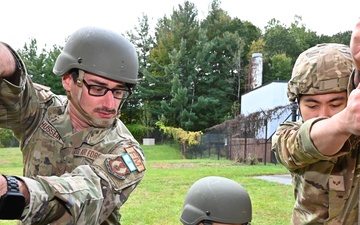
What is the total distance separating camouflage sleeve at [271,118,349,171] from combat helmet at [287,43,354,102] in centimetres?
20

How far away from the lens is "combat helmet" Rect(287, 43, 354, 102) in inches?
80.6

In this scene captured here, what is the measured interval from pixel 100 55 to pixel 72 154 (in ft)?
1.85

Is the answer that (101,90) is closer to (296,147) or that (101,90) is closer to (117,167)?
(117,167)

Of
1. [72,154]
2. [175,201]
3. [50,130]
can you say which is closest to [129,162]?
[72,154]

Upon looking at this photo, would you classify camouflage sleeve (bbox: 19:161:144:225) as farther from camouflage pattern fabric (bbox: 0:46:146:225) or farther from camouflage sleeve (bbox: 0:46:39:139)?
camouflage sleeve (bbox: 0:46:39:139)

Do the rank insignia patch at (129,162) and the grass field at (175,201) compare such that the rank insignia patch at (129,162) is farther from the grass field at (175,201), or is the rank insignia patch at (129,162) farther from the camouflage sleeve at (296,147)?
the grass field at (175,201)

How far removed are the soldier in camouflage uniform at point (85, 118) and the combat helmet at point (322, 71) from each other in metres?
0.85

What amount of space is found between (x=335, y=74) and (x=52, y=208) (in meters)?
1.36

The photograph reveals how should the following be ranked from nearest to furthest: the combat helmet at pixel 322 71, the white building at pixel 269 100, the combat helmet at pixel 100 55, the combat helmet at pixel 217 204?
the combat helmet at pixel 322 71, the combat helmet at pixel 100 55, the combat helmet at pixel 217 204, the white building at pixel 269 100

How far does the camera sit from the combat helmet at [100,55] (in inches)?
96.2

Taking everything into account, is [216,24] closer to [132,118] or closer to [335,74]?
[132,118]

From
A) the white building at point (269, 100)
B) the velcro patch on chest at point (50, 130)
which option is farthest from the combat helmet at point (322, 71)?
the white building at point (269, 100)

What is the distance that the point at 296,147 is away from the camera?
1926mm

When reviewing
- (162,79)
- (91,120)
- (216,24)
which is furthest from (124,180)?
(216,24)
